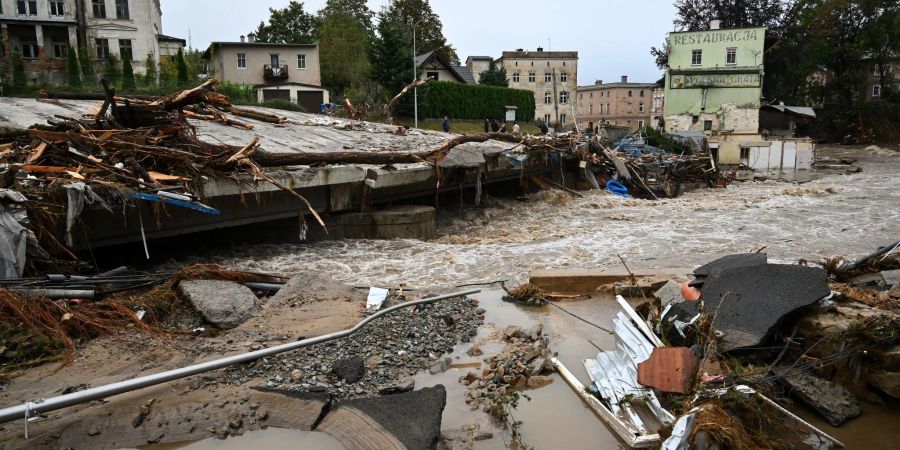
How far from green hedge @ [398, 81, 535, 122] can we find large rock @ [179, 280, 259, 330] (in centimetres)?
3247

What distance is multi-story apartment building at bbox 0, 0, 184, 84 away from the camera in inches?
1594

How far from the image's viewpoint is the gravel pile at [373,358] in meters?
5.34

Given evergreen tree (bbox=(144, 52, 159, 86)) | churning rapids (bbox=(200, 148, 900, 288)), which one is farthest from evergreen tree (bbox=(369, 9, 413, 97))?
churning rapids (bbox=(200, 148, 900, 288))

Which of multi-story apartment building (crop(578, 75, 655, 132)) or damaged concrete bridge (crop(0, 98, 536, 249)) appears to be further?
multi-story apartment building (crop(578, 75, 655, 132))

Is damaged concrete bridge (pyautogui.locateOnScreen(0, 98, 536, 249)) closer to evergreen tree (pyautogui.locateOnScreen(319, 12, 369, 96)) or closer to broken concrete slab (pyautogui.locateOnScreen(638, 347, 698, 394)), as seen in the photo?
broken concrete slab (pyautogui.locateOnScreen(638, 347, 698, 394))

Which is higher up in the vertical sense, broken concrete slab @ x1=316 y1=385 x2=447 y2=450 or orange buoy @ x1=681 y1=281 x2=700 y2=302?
orange buoy @ x1=681 y1=281 x2=700 y2=302

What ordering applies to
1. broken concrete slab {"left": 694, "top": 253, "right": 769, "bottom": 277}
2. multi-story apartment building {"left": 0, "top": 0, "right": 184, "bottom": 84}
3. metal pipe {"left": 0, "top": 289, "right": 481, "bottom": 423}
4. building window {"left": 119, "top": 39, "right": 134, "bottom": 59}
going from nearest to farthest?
metal pipe {"left": 0, "top": 289, "right": 481, "bottom": 423} → broken concrete slab {"left": 694, "top": 253, "right": 769, "bottom": 277} → multi-story apartment building {"left": 0, "top": 0, "right": 184, "bottom": 84} → building window {"left": 119, "top": 39, "right": 134, "bottom": 59}

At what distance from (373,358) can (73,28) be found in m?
45.5

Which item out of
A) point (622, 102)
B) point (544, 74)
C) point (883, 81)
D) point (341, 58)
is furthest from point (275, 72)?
point (622, 102)

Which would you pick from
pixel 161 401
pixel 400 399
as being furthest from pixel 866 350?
pixel 161 401

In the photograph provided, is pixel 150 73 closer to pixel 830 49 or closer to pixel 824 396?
pixel 824 396

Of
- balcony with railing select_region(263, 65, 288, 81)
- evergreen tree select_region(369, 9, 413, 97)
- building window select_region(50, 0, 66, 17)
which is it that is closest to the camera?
evergreen tree select_region(369, 9, 413, 97)

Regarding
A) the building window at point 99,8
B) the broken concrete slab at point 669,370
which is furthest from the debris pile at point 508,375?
the building window at point 99,8

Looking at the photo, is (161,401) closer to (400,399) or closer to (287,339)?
(287,339)
